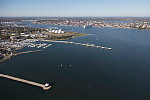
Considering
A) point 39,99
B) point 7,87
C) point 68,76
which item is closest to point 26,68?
point 7,87

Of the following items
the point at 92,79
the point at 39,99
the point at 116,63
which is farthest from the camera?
the point at 116,63

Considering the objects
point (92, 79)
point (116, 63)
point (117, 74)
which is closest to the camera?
point (92, 79)

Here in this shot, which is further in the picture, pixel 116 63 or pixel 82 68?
pixel 116 63

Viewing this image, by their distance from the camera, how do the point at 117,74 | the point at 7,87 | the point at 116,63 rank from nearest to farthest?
the point at 7,87 < the point at 117,74 < the point at 116,63

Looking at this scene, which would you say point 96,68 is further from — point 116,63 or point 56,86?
point 56,86

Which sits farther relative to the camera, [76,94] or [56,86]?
[56,86]

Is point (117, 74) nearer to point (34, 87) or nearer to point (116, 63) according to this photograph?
point (116, 63)

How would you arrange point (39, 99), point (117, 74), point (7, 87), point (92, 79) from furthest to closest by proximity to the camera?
point (117, 74) → point (92, 79) → point (7, 87) → point (39, 99)

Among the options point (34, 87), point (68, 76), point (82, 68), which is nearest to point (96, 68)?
point (82, 68)

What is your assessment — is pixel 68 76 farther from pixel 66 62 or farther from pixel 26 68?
pixel 26 68
